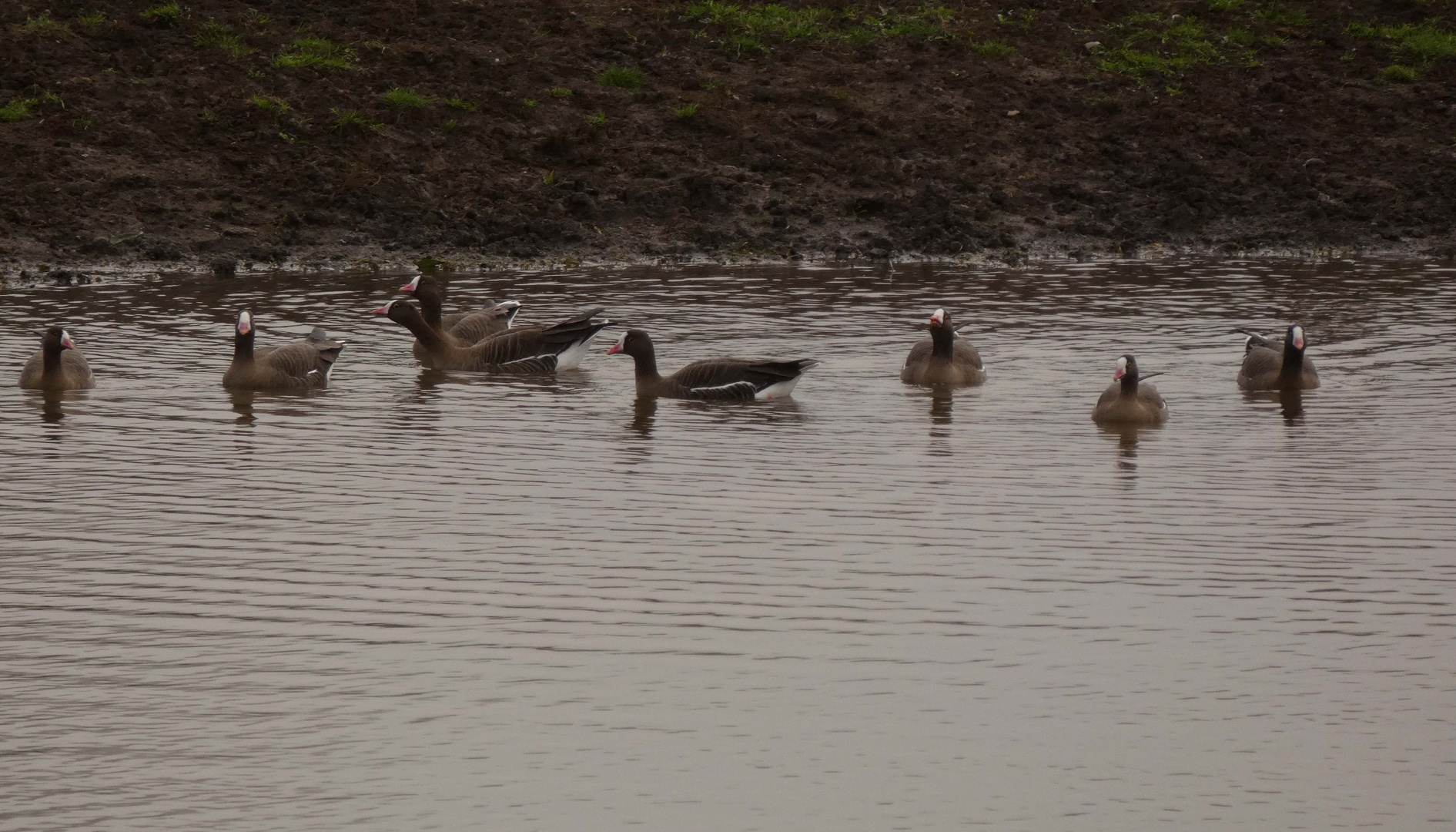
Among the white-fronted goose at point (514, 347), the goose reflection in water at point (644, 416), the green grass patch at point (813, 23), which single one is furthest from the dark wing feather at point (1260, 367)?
the green grass patch at point (813, 23)

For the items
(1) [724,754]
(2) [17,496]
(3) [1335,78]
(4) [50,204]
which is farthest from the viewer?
(3) [1335,78]

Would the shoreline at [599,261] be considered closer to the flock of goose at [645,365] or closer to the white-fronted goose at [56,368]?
the flock of goose at [645,365]

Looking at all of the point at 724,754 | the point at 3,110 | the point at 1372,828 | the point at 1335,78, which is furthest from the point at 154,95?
the point at 1372,828

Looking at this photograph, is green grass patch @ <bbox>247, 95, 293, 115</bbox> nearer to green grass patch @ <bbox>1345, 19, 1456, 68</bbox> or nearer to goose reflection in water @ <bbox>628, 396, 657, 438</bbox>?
goose reflection in water @ <bbox>628, 396, 657, 438</bbox>

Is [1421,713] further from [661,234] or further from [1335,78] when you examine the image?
[1335,78]

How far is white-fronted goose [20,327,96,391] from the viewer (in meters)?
16.9

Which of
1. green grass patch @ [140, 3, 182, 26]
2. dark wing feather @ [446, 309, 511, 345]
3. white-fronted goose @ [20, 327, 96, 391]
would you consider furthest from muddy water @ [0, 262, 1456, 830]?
green grass patch @ [140, 3, 182, 26]

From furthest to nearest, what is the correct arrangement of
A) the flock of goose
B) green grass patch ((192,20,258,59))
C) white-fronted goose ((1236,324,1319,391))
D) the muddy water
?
green grass patch ((192,20,258,59)), white-fronted goose ((1236,324,1319,391)), the flock of goose, the muddy water

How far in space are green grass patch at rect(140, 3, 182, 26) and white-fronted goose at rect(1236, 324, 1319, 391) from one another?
17784mm

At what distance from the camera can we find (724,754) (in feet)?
27.1

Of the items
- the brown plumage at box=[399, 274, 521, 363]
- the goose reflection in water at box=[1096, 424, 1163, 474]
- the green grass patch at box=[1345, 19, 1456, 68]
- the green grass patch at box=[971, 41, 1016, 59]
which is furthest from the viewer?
the green grass patch at box=[1345, 19, 1456, 68]

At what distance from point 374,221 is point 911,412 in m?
11.6

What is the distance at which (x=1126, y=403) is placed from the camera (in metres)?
15.8

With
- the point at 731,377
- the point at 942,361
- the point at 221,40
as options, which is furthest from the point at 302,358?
the point at 221,40
